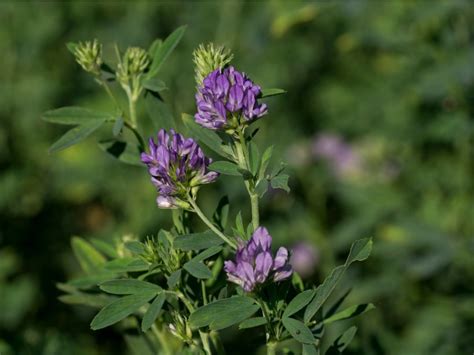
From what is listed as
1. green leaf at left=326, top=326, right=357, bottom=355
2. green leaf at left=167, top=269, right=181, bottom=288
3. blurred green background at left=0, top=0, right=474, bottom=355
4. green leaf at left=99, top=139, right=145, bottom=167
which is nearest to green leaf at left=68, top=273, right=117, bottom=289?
green leaf at left=99, top=139, right=145, bottom=167

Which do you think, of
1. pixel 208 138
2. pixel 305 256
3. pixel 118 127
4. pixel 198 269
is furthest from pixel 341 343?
pixel 305 256

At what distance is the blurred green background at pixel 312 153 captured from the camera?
274cm

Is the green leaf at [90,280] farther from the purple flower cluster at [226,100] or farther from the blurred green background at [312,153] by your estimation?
the blurred green background at [312,153]

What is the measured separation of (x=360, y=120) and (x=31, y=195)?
4.78 feet

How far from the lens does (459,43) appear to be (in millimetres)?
2793

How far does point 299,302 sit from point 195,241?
17 cm

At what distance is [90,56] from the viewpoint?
4.15ft

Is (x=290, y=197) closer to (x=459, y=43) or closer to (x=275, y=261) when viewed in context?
(x=459, y=43)

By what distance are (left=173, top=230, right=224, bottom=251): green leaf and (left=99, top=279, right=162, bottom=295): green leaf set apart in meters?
0.10

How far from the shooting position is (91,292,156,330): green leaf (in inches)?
42.7

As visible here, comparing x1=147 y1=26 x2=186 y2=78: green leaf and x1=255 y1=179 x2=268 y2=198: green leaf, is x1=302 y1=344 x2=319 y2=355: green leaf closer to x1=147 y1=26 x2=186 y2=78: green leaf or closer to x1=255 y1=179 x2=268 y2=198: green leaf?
x1=255 y1=179 x2=268 y2=198: green leaf

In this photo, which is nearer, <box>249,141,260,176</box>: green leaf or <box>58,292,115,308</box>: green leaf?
<box>249,141,260,176</box>: green leaf

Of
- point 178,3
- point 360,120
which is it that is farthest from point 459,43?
point 178,3

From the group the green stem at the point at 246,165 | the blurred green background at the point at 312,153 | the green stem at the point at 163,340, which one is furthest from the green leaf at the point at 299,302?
the blurred green background at the point at 312,153
